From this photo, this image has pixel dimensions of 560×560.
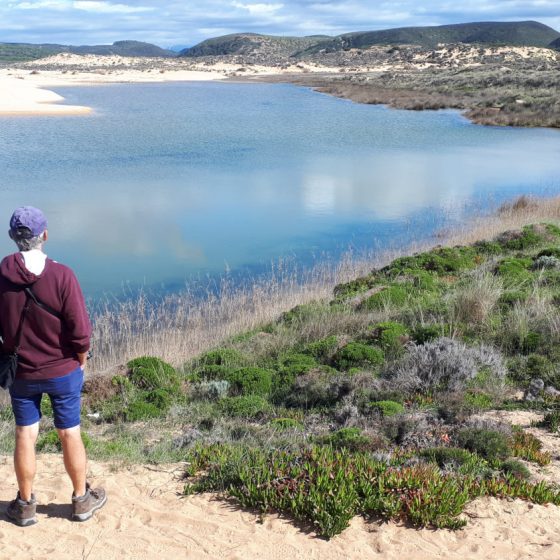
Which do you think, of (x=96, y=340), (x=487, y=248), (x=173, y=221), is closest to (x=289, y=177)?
(x=173, y=221)

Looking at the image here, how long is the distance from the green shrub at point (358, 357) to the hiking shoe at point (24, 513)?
4608 millimetres

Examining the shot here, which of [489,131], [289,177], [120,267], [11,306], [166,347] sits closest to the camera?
[11,306]

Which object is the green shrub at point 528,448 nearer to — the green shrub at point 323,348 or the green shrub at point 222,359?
the green shrub at point 323,348

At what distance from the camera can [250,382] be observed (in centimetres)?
783

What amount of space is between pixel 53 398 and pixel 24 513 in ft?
2.60

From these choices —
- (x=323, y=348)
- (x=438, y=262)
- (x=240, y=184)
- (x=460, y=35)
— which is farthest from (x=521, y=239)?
(x=460, y=35)

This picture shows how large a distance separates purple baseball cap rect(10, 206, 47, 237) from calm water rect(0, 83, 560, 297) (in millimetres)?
9152

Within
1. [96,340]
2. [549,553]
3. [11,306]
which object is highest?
[11,306]

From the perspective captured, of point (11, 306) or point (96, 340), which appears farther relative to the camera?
point (96, 340)

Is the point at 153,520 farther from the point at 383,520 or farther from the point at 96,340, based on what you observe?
the point at 96,340

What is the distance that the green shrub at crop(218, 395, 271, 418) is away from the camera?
6984 millimetres

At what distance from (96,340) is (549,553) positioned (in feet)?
24.9

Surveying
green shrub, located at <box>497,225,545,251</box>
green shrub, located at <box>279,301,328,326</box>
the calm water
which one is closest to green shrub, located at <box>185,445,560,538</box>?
green shrub, located at <box>279,301,328,326</box>

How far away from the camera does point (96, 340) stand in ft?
34.0
